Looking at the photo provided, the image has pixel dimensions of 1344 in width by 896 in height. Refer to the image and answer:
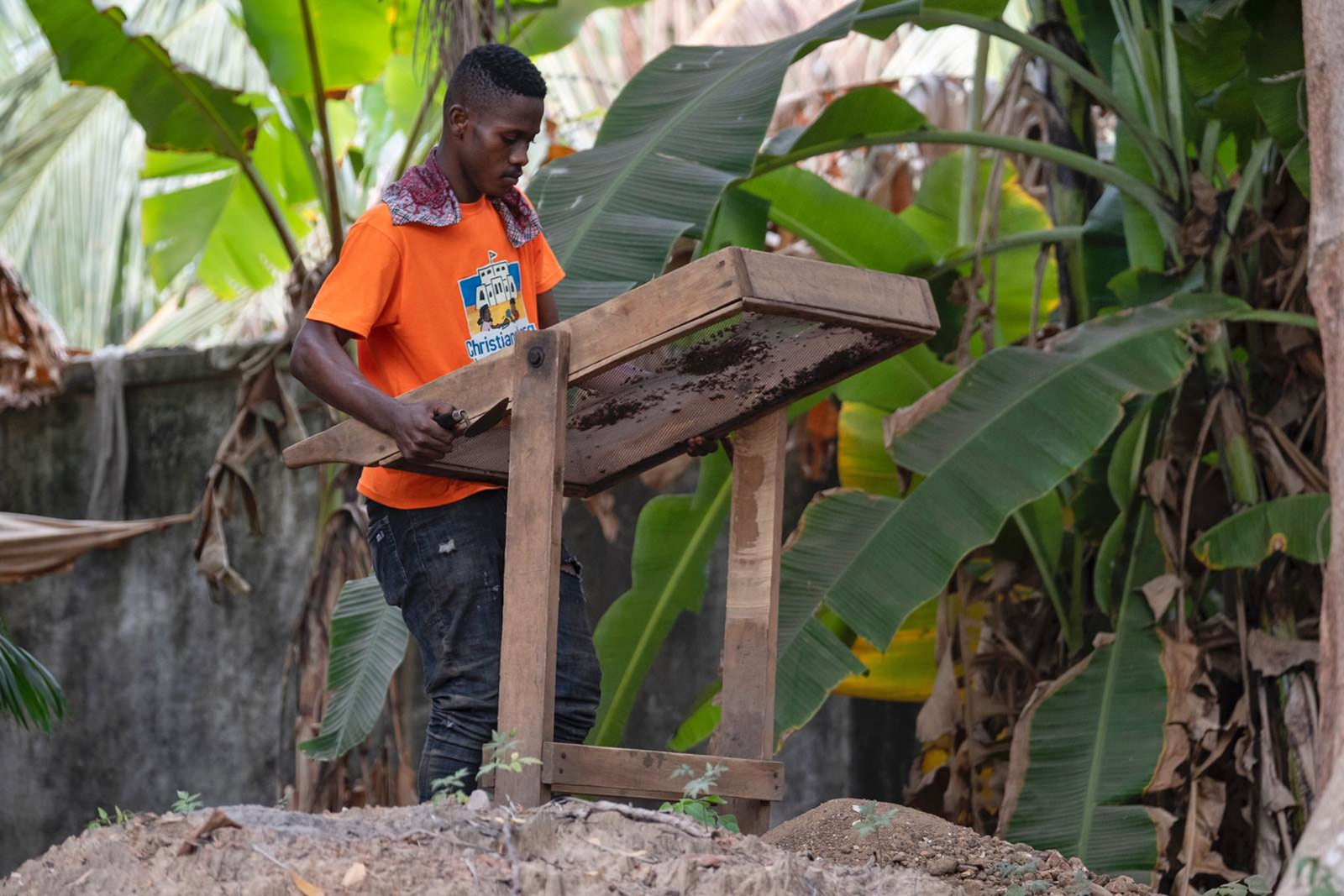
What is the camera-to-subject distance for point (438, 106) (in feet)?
19.3

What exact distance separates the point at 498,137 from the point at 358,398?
1.90 feet

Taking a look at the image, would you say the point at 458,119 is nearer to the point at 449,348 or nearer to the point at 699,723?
the point at 449,348

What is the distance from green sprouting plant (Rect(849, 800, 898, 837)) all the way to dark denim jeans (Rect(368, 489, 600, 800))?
1.71 ft

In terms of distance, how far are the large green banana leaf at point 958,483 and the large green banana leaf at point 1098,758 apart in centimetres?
56

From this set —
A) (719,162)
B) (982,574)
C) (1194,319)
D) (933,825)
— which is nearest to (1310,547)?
(1194,319)

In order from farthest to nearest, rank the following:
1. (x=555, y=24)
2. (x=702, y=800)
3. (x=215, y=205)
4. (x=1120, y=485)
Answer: (x=215, y=205) → (x=555, y=24) → (x=1120, y=485) → (x=702, y=800)

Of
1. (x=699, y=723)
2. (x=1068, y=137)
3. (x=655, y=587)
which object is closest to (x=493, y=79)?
(x=655, y=587)

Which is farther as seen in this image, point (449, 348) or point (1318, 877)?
point (449, 348)

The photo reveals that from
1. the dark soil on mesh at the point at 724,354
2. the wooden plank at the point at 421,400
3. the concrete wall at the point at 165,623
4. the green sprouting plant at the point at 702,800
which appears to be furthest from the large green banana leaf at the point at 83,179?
the green sprouting plant at the point at 702,800

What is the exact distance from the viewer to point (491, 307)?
110 inches

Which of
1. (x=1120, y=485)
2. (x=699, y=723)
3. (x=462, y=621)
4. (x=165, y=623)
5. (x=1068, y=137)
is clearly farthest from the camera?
(x=165, y=623)

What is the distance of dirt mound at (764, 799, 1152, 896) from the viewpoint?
2.55m

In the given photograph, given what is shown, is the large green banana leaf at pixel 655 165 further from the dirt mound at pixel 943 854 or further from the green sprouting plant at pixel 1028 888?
the green sprouting plant at pixel 1028 888

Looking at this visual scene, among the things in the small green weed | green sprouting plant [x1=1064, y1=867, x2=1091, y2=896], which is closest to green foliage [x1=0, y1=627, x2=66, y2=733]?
green sprouting plant [x1=1064, y1=867, x2=1091, y2=896]
